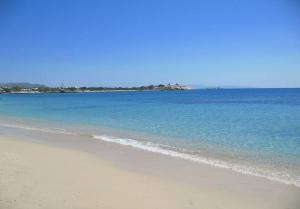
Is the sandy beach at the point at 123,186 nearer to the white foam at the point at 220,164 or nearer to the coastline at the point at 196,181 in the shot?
the coastline at the point at 196,181

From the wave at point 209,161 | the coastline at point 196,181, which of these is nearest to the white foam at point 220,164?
the wave at point 209,161

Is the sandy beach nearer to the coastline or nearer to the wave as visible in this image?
the coastline

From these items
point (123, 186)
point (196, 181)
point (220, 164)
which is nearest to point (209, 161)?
point (220, 164)

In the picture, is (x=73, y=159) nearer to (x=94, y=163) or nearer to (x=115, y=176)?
(x=94, y=163)

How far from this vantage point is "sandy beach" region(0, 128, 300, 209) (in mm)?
4824

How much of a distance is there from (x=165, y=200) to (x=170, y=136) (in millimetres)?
7577

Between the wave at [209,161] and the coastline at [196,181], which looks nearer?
the coastline at [196,181]

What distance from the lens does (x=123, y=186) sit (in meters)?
5.74

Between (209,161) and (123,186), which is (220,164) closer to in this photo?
(209,161)

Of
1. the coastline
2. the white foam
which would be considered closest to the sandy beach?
the coastline

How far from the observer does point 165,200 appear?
512 centimetres

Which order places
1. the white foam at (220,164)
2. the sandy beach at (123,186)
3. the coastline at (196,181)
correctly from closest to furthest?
the sandy beach at (123,186) → the coastline at (196,181) → the white foam at (220,164)

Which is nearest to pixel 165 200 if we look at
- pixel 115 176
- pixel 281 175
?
pixel 115 176

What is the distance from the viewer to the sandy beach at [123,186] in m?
4.82
